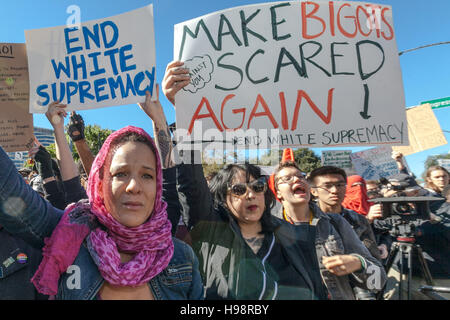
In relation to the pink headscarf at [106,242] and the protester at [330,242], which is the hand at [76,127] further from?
the protester at [330,242]

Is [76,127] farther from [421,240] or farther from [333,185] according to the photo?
[421,240]

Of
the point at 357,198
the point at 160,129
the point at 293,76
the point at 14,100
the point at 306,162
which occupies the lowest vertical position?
the point at 306,162

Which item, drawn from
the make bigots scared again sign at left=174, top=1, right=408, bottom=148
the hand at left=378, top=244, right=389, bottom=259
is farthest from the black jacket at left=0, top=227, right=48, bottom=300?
the hand at left=378, top=244, right=389, bottom=259

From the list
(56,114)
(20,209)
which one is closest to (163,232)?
(20,209)

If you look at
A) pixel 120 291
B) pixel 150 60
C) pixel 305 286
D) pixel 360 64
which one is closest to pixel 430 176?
pixel 360 64

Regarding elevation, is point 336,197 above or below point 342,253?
above

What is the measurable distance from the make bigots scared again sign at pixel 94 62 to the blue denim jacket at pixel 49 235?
109 centimetres

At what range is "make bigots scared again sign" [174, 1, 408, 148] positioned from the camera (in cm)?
213

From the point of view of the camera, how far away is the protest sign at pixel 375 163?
456 cm

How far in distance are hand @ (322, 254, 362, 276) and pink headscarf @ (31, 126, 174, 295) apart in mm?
987

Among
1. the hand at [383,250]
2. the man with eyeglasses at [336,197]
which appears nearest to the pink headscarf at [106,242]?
the man with eyeglasses at [336,197]

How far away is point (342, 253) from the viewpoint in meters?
1.87

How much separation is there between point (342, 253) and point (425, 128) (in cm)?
279

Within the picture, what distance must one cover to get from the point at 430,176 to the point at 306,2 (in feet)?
11.4
